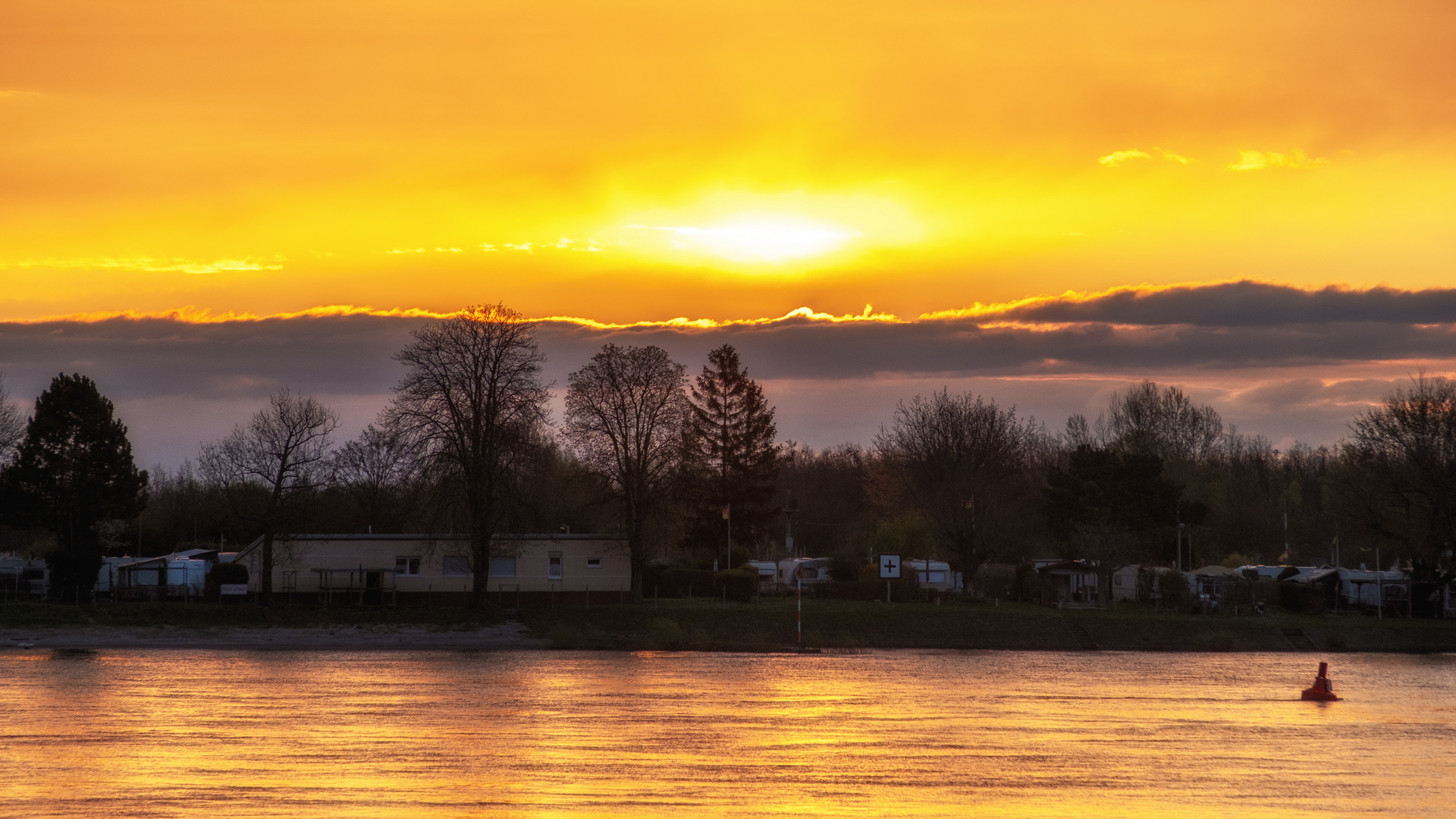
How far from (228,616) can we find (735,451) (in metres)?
37.6

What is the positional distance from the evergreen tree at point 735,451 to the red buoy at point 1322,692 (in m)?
50.9

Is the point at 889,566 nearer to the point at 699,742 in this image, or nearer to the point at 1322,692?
the point at 1322,692

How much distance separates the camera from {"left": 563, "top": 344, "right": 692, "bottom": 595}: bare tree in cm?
7162

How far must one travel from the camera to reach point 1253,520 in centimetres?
12062

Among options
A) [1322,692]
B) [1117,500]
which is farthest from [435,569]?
[1322,692]

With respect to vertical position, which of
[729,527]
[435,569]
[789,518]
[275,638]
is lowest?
[275,638]

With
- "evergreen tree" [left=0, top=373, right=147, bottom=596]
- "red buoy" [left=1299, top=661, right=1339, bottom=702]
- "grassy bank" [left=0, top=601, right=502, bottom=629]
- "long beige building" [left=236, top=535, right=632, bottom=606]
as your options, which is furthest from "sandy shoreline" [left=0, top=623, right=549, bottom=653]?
"red buoy" [left=1299, top=661, right=1339, bottom=702]

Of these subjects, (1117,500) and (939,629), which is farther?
(1117,500)

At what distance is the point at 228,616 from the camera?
61.6m

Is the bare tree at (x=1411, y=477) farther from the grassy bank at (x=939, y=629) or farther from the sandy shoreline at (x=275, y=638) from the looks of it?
the sandy shoreline at (x=275, y=638)

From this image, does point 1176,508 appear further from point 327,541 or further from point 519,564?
point 327,541

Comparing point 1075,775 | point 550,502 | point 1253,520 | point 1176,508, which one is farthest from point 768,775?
point 1253,520

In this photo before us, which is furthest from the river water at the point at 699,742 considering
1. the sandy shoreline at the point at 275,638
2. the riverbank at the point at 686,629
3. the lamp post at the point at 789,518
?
the lamp post at the point at 789,518

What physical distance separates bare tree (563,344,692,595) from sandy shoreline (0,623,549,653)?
1222 centimetres
